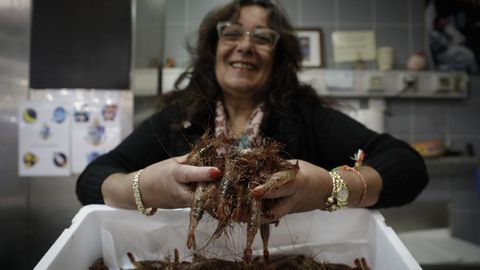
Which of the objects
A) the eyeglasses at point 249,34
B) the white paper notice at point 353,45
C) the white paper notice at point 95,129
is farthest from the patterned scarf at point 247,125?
the white paper notice at point 353,45

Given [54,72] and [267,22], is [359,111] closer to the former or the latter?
[267,22]

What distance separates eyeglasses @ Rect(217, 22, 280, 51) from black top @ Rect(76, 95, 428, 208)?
0.31 m

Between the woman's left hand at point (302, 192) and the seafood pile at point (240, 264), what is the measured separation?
24cm

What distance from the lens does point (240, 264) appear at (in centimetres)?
91

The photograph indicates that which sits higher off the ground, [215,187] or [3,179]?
[215,187]

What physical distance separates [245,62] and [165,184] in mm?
720

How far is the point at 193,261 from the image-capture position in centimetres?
94

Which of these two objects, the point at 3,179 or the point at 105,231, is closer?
the point at 105,231

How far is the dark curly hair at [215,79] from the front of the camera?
1359 mm

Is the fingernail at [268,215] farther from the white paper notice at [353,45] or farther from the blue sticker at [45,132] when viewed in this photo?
the white paper notice at [353,45]

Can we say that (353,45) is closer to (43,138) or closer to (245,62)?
(245,62)

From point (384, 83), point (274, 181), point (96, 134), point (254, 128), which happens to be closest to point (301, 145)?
point (254, 128)

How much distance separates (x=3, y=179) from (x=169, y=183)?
1.43 metres

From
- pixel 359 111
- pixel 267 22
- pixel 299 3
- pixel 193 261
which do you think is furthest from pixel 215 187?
pixel 299 3
